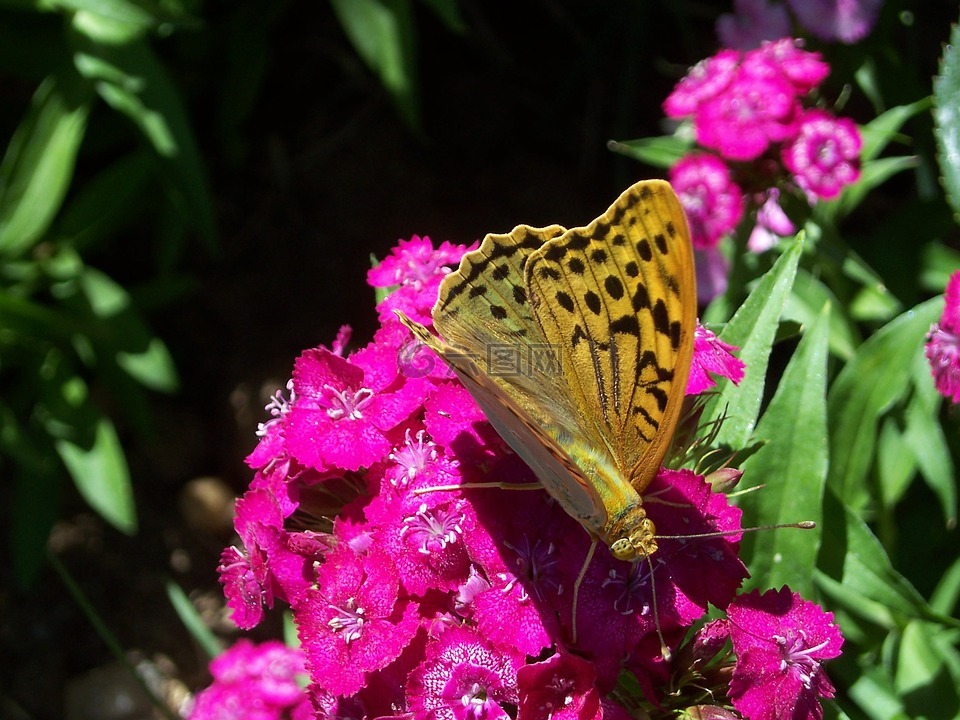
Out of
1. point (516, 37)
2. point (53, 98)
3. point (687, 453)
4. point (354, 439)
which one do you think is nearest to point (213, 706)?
point (354, 439)

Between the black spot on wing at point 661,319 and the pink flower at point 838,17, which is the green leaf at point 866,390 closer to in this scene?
the pink flower at point 838,17

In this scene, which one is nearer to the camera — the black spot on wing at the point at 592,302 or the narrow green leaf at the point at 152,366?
the black spot on wing at the point at 592,302

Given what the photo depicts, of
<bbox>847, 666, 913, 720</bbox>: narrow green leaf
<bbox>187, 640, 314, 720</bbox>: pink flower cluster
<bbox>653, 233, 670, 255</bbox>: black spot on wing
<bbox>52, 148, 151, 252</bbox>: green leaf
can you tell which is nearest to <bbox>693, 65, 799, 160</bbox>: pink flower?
<bbox>653, 233, 670, 255</bbox>: black spot on wing

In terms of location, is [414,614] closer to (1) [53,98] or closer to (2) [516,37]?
(1) [53,98]

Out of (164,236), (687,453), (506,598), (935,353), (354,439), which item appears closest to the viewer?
(506,598)

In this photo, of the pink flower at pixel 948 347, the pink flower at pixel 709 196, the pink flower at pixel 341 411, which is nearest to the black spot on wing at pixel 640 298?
the pink flower at pixel 341 411
